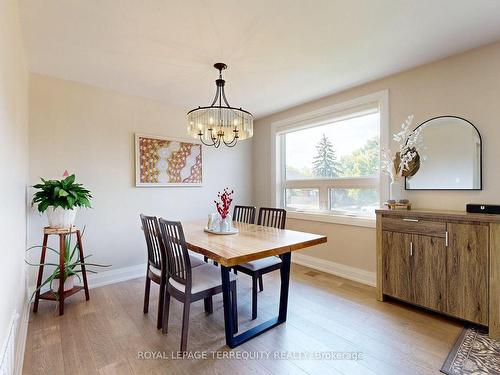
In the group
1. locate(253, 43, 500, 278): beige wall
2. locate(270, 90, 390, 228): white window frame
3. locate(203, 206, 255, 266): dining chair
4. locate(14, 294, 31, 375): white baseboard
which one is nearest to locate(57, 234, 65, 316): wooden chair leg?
locate(14, 294, 31, 375): white baseboard

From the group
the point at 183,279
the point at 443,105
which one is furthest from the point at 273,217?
the point at 443,105

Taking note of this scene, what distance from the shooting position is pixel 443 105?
249cm

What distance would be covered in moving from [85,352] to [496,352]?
115 inches

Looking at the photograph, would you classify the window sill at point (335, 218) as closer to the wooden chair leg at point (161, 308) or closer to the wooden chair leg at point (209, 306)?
the wooden chair leg at point (209, 306)

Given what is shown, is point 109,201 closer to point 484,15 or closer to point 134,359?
point 134,359

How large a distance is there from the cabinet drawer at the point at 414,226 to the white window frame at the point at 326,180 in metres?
0.42

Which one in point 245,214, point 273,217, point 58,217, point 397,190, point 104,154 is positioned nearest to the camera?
point 58,217

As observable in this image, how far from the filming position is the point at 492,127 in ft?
7.26

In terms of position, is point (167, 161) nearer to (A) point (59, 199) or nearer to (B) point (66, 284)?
(A) point (59, 199)

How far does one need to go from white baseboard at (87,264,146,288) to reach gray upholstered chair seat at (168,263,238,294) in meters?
1.55

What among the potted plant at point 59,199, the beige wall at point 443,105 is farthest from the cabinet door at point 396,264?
the potted plant at point 59,199

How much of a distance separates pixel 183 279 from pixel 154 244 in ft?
1.78

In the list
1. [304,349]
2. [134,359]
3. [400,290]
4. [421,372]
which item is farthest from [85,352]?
[400,290]

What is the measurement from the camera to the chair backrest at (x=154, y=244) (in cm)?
210
